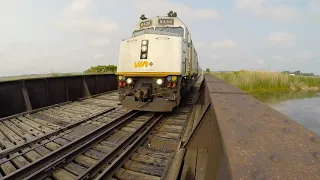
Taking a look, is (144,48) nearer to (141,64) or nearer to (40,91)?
(141,64)

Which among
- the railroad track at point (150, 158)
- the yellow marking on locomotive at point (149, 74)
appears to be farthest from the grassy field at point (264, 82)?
the railroad track at point (150, 158)

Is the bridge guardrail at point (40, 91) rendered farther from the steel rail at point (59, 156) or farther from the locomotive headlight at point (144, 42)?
the locomotive headlight at point (144, 42)

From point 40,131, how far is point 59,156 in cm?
208

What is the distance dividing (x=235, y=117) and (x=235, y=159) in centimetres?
64

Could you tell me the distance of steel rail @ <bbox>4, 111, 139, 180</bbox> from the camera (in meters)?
3.42

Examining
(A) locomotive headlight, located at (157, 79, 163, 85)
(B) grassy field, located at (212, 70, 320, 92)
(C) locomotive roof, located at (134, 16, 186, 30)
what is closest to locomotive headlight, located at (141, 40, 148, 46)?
(A) locomotive headlight, located at (157, 79, 163, 85)

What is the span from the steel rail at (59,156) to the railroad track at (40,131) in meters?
0.32

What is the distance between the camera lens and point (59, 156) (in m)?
4.14

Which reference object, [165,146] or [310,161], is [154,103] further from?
[310,161]

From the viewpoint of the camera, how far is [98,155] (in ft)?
14.0

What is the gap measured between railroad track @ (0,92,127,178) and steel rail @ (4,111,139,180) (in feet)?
1.04

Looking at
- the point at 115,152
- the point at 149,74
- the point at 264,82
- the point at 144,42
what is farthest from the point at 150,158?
the point at 264,82

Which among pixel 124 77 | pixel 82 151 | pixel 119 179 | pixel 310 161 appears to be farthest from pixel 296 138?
pixel 124 77

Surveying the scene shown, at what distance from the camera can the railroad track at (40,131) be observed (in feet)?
13.5
